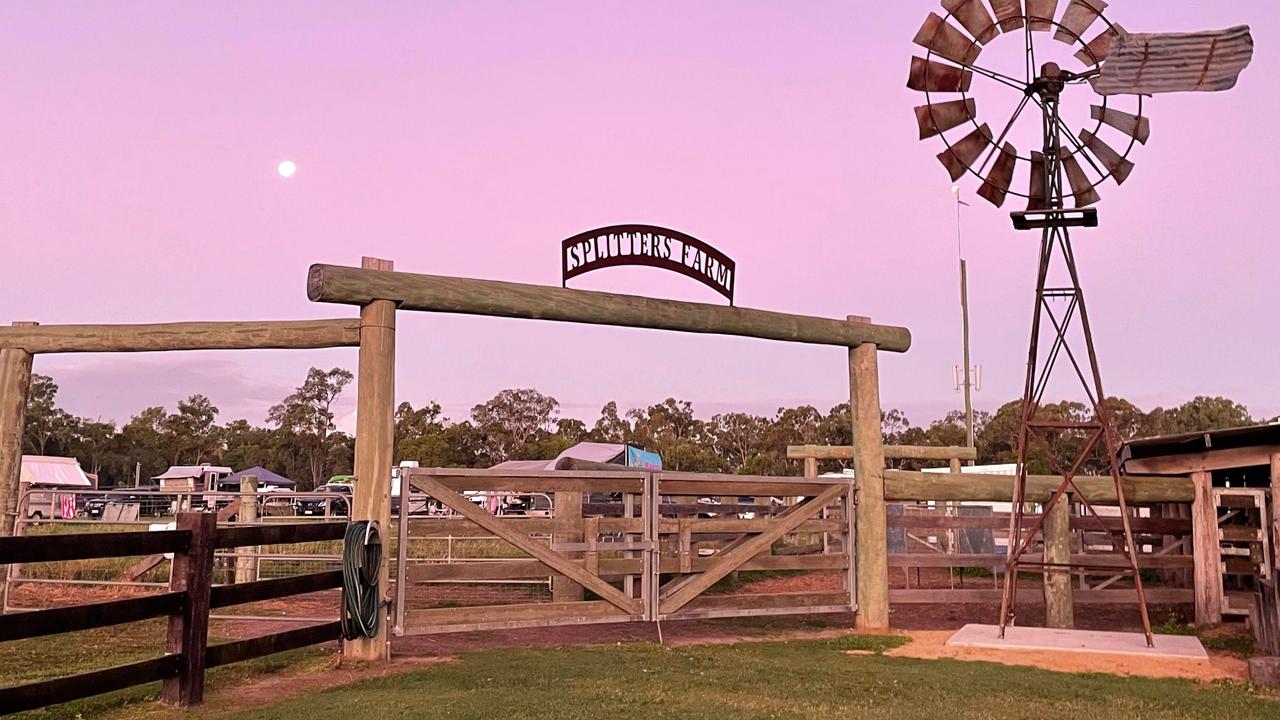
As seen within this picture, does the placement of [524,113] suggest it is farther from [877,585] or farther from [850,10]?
[877,585]

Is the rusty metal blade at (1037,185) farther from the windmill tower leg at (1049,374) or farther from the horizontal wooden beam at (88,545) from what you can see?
the horizontal wooden beam at (88,545)

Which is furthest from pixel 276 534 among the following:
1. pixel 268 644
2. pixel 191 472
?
pixel 191 472

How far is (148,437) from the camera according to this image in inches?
2990

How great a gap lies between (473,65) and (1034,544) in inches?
451

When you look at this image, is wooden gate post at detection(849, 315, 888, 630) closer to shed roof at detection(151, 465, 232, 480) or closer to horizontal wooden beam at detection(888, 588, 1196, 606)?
horizontal wooden beam at detection(888, 588, 1196, 606)

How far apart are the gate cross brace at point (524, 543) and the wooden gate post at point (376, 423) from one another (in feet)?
1.22

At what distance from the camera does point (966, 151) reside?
33.2ft

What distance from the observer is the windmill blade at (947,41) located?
970cm

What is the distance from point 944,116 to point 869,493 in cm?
417

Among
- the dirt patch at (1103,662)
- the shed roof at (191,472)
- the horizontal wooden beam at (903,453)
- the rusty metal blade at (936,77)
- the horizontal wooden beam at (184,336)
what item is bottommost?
the dirt patch at (1103,662)

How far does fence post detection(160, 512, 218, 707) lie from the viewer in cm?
593

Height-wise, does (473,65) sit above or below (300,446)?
above

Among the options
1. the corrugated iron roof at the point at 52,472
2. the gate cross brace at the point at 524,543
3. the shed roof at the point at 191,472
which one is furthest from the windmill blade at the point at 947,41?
the shed roof at the point at 191,472

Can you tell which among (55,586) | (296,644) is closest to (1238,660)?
(296,644)
